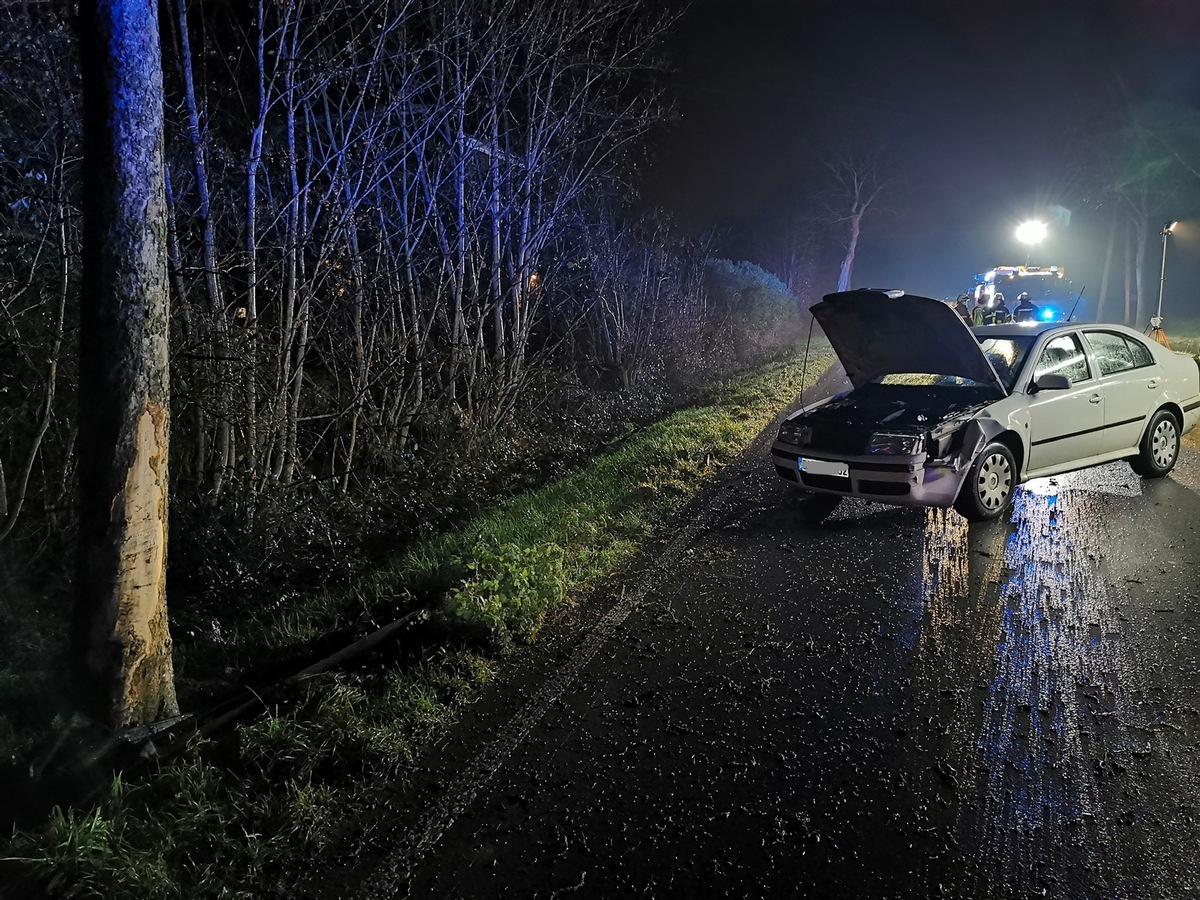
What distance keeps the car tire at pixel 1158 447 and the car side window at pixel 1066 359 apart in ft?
3.48

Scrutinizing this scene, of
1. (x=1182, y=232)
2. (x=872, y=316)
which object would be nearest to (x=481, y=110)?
(x=872, y=316)

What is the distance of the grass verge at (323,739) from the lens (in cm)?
240

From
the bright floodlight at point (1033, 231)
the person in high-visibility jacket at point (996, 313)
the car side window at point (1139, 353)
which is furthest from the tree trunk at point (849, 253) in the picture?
the car side window at point (1139, 353)

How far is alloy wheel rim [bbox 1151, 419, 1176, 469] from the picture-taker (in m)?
6.77

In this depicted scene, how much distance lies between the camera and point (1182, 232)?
38719 mm

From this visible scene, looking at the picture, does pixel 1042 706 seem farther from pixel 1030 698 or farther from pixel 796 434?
pixel 796 434

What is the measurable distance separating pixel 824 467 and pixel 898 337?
1.59m

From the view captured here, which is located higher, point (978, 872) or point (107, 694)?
point (107, 694)

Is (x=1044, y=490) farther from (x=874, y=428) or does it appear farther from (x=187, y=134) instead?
(x=187, y=134)

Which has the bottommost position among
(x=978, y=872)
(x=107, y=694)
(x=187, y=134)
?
(x=978, y=872)

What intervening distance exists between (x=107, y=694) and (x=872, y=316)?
20.3 feet

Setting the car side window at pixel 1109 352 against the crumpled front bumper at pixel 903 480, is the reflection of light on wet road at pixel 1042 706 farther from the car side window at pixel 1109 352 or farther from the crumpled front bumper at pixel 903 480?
the car side window at pixel 1109 352

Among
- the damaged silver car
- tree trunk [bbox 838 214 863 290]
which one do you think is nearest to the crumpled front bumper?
the damaged silver car

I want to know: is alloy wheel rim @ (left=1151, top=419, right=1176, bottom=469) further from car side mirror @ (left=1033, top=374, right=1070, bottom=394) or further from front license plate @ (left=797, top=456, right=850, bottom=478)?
front license plate @ (left=797, top=456, right=850, bottom=478)
